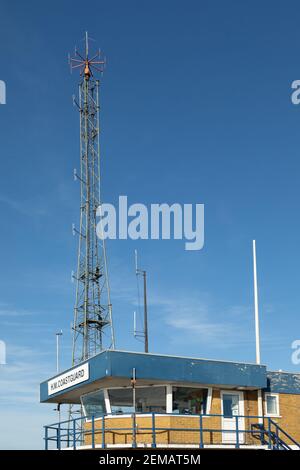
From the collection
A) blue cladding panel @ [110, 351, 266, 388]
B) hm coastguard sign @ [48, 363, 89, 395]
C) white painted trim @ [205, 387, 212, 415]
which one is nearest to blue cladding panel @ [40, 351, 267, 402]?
blue cladding panel @ [110, 351, 266, 388]

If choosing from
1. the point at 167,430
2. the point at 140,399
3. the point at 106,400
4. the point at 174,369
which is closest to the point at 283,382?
the point at 174,369

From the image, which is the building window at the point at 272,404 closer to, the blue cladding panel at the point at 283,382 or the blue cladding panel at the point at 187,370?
the blue cladding panel at the point at 283,382

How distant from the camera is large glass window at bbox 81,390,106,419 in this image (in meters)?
28.1

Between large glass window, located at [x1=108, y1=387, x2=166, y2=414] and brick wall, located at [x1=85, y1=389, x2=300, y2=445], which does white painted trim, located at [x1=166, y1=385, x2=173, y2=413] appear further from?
brick wall, located at [x1=85, y1=389, x2=300, y2=445]

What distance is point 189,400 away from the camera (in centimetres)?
2802

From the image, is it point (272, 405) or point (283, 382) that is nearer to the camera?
point (272, 405)

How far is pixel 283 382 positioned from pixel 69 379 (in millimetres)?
9444

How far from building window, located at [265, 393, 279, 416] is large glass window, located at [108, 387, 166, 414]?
480 cm

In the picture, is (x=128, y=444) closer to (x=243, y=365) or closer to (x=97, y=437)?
(x=97, y=437)

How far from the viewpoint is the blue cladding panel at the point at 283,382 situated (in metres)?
29.8

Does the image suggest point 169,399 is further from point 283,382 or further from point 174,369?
point 283,382

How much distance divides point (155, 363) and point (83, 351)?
25058 mm

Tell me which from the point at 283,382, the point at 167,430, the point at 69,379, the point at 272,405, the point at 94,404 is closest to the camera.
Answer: the point at 167,430
